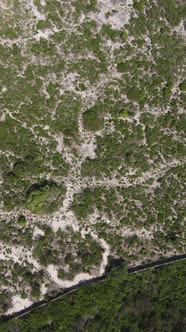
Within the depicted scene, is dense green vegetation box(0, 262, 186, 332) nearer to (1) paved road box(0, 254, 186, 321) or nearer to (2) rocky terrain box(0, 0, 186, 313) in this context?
(1) paved road box(0, 254, 186, 321)

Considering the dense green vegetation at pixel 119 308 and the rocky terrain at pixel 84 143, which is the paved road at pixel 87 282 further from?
the rocky terrain at pixel 84 143

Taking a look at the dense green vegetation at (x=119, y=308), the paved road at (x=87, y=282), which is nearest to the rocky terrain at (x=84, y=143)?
the paved road at (x=87, y=282)

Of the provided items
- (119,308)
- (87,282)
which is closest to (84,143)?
(87,282)

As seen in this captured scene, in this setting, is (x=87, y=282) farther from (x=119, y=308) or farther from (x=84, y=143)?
(x=84, y=143)

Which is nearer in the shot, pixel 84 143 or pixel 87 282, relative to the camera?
pixel 87 282

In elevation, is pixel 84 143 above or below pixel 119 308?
above

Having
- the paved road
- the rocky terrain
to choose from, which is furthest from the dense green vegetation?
the rocky terrain

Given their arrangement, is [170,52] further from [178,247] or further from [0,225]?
[0,225]

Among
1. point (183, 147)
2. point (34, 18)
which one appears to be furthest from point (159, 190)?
point (34, 18)
